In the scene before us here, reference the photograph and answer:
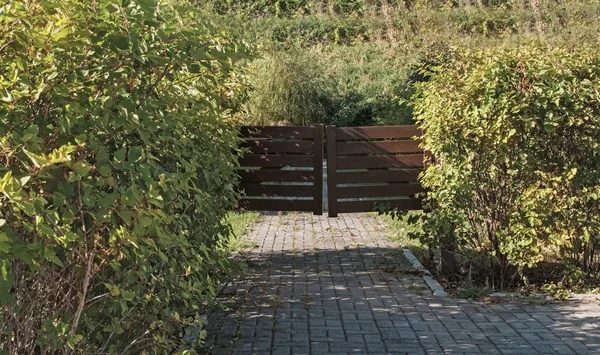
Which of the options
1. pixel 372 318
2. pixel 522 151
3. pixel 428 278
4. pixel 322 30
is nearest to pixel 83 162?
pixel 372 318

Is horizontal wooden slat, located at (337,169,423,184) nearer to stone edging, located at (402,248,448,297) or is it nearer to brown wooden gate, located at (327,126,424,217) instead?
brown wooden gate, located at (327,126,424,217)

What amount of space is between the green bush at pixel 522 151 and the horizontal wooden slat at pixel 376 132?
1.43 meters

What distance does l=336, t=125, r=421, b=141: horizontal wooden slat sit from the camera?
985cm

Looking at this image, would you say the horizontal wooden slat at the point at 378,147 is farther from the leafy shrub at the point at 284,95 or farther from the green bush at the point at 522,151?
the leafy shrub at the point at 284,95

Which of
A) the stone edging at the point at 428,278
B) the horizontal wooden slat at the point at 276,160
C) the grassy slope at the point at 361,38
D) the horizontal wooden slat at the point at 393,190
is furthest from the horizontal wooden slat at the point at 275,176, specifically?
the grassy slope at the point at 361,38

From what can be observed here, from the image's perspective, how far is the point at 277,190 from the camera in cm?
1017

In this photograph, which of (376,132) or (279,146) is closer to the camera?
(376,132)

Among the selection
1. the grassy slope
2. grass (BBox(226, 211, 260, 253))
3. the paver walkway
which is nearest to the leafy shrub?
the grassy slope

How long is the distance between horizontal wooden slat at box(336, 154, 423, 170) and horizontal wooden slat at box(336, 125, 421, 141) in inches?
9.9

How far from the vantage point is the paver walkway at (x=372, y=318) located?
6195 millimetres

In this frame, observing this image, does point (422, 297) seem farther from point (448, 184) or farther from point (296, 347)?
point (296, 347)

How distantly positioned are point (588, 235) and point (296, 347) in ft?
11.5

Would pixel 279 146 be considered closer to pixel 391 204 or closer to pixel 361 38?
pixel 391 204

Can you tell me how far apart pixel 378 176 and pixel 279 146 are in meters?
1.29
